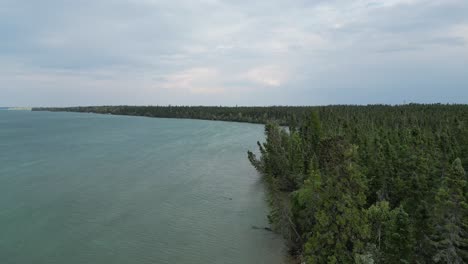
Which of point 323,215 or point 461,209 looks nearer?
point 461,209

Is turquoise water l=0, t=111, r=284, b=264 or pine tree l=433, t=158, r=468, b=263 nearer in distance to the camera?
pine tree l=433, t=158, r=468, b=263

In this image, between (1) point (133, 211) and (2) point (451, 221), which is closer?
(2) point (451, 221)

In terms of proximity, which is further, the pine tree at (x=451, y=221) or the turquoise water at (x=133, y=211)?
the turquoise water at (x=133, y=211)

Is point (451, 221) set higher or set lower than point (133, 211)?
higher

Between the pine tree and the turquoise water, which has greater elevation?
the pine tree

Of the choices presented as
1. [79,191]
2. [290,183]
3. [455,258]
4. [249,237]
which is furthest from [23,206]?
[455,258]

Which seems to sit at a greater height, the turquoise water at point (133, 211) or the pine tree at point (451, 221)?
the pine tree at point (451, 221)

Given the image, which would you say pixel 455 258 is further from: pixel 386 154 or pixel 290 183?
pixel 290 183

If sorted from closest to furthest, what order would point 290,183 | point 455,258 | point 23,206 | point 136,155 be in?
point 455,258 → point 23,206 → point 290,183 → point 136,155
